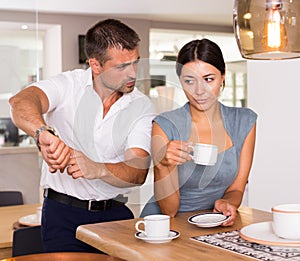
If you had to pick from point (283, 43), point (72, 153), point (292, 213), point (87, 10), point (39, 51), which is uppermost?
point (87, 10)

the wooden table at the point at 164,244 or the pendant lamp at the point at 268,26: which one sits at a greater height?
the pendant lamp at the point at 268,26

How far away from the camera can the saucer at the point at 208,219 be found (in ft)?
5.86

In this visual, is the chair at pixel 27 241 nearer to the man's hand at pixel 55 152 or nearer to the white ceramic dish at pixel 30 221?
the white ceramic dish at pixel 30 221

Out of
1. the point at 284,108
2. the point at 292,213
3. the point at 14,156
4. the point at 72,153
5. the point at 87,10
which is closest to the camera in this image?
the point at 292,213

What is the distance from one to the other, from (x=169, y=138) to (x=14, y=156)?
10.8 ft

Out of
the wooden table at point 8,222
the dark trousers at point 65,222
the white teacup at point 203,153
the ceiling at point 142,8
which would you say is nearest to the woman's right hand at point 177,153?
the white teacup at point 203,153

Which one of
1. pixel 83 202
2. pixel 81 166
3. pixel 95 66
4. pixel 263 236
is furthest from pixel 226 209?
pixel 95 66

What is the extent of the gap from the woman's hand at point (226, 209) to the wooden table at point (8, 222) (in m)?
0.99

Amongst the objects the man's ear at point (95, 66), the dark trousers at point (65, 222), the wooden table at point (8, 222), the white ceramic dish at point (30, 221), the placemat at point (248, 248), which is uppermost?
the man's ear at point (95, 66)

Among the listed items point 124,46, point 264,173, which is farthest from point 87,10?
point 124,46

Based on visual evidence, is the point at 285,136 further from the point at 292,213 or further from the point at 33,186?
the point at 33,186

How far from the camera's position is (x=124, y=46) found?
2115mm

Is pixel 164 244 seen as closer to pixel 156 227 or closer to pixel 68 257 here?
pixel 156 227

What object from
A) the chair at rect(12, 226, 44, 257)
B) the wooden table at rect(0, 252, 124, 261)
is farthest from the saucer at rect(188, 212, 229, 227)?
the chair at rect(12, 226, 44, 257)
